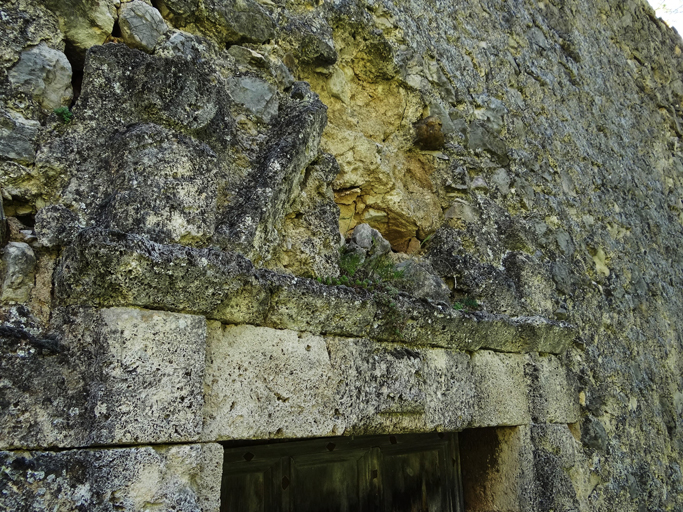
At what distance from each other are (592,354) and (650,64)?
3.87 meters

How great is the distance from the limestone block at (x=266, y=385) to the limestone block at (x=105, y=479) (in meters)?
0.15

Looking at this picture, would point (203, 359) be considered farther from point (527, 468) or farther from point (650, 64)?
point (650, 64)

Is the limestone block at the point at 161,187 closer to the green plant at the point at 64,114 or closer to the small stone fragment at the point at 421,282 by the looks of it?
the green plant at the point at 64,114

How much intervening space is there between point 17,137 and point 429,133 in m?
1.95

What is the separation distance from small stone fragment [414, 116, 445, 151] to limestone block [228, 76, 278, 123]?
3.18ft

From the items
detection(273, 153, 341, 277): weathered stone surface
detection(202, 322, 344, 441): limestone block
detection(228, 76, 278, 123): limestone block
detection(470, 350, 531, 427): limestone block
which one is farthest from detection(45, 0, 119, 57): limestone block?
detection(470, 350, 531, 427): limestone block

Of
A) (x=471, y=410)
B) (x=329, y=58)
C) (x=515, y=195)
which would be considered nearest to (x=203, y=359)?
(x=471, y=410)

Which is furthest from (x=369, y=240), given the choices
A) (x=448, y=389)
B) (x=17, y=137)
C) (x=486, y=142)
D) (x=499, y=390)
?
(x=17, y=137)

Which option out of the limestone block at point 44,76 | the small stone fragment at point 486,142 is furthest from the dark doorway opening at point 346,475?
the small stone fragment at point 486,142

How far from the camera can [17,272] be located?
156cm

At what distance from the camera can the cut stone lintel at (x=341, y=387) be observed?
1755mm

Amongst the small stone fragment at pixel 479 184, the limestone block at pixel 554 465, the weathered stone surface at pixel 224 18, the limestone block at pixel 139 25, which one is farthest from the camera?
the small stone fragment at pixel 479 184

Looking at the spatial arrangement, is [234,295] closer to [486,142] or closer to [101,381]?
[101,381]

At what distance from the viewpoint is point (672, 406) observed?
13.3ft
